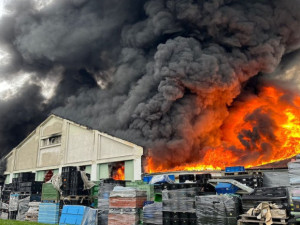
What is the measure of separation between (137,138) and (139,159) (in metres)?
2.84

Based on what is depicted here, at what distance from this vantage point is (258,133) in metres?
27.6

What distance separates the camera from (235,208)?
33.5ft

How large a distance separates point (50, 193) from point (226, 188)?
9445mm

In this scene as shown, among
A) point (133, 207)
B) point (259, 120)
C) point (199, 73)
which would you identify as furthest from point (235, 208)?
point (259, 120)

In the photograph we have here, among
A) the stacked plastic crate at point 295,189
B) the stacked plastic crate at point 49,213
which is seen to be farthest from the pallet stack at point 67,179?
the stacked plastic crate at point 295,189

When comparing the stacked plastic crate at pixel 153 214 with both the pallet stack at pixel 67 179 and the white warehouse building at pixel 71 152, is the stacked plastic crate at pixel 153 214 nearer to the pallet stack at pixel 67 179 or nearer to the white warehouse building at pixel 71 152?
the pallet stack at pixel 67 179

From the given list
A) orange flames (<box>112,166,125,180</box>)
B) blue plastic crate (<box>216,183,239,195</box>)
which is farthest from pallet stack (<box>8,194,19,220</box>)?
blue plastic crate (<box>216,183,239,195</box>)

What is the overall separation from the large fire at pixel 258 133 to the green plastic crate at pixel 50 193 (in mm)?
9124

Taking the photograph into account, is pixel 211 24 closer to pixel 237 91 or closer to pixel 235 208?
pixel 237 91

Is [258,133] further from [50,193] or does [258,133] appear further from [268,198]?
[50,193]

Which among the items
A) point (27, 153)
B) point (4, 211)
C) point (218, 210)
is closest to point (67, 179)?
point (4, 211)

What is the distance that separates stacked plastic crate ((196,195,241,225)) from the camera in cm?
1014

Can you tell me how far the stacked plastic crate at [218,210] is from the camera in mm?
10141

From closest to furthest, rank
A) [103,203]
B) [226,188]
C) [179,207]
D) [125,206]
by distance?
[179,207]
[125,206]
[226,188]
[103,203]
